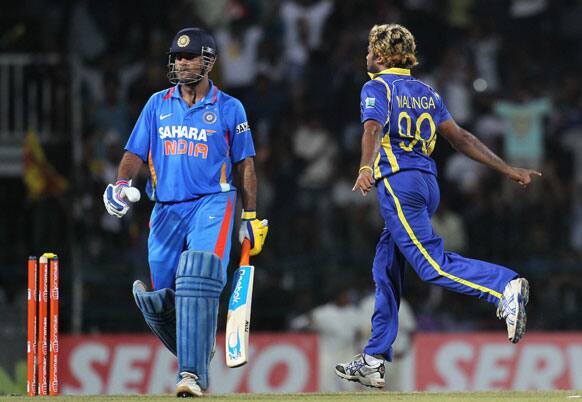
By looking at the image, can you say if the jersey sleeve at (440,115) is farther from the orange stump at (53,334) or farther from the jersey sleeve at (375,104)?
the orange stump at (53,334)

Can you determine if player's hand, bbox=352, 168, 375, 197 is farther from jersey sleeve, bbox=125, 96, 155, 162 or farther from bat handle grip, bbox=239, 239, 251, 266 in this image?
jersey sleeve, bbox=125, 96, 155, 162

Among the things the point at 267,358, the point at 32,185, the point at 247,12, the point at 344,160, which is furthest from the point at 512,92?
the point at 32,185

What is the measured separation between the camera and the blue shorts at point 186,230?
8.23 m

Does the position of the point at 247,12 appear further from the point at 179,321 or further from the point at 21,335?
the point at 179,321

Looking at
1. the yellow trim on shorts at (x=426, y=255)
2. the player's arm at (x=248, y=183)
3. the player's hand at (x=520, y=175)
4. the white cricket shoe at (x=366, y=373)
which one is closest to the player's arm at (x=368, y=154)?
the yellow trim on shorts at (x=426, y=255)

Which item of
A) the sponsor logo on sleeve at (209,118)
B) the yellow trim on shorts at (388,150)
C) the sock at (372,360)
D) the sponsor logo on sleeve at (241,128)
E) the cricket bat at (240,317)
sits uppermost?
the sponsor logo on sleeve at (209,118)

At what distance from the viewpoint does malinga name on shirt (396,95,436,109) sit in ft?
27.3

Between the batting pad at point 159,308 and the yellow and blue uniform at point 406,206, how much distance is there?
1.17 metres

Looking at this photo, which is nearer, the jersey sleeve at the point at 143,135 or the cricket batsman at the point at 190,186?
the cricket batsman at the point at 190,186

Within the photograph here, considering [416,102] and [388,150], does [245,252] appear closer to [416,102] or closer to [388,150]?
[388,150]

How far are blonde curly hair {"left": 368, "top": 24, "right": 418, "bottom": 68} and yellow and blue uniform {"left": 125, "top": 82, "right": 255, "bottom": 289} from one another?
0.88 metres

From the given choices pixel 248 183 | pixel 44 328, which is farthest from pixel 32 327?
pixel 248 183

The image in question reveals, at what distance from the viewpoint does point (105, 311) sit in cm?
1418

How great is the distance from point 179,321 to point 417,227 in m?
1.44
